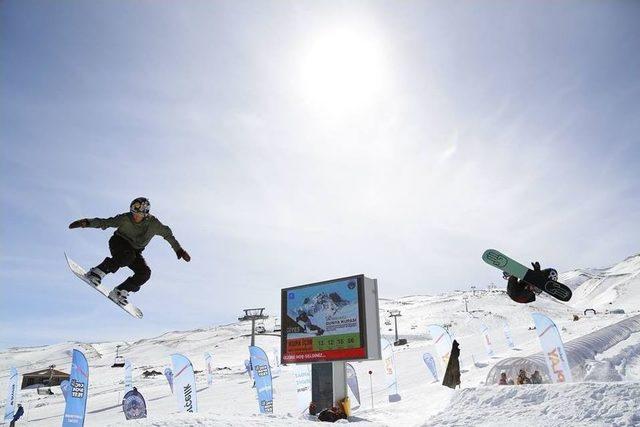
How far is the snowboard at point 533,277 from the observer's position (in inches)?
378

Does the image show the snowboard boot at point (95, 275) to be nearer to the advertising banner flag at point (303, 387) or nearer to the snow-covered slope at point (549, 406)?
the snow-covered slope at point (549, 406)

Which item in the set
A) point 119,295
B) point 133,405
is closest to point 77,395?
point 133,405

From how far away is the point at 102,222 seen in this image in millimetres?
6816

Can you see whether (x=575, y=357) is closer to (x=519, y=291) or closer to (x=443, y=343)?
(x=443, y=343)

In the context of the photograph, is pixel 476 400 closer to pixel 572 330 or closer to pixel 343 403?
pixel 343 403

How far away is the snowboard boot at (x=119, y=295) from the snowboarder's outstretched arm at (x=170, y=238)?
118cm

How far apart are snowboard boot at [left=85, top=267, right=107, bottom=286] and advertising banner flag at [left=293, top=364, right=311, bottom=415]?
1618 centimetres

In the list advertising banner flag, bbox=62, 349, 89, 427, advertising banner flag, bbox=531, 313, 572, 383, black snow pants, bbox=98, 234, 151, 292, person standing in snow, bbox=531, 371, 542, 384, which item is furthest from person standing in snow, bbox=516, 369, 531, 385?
advertising banner flag, bbox=62, 349, 89, 427

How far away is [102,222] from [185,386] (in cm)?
1642

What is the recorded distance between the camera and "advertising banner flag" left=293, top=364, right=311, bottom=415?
69.3 ft

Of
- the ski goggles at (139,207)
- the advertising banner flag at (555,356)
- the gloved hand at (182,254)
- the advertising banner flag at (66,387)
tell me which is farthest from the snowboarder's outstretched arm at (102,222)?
the advertising banner flag at (555,356)

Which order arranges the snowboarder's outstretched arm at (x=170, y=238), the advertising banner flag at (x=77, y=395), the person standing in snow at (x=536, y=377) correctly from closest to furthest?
1. the snowboarder's outstretched arm at (x=170, y=238)
2. the advertising banner flag at (x=77, y=395)
3. the person standing in snow at (x=536, y=377)

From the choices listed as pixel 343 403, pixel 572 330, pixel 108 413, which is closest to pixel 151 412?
pixel 108 413

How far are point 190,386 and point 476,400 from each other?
48.0 feet
